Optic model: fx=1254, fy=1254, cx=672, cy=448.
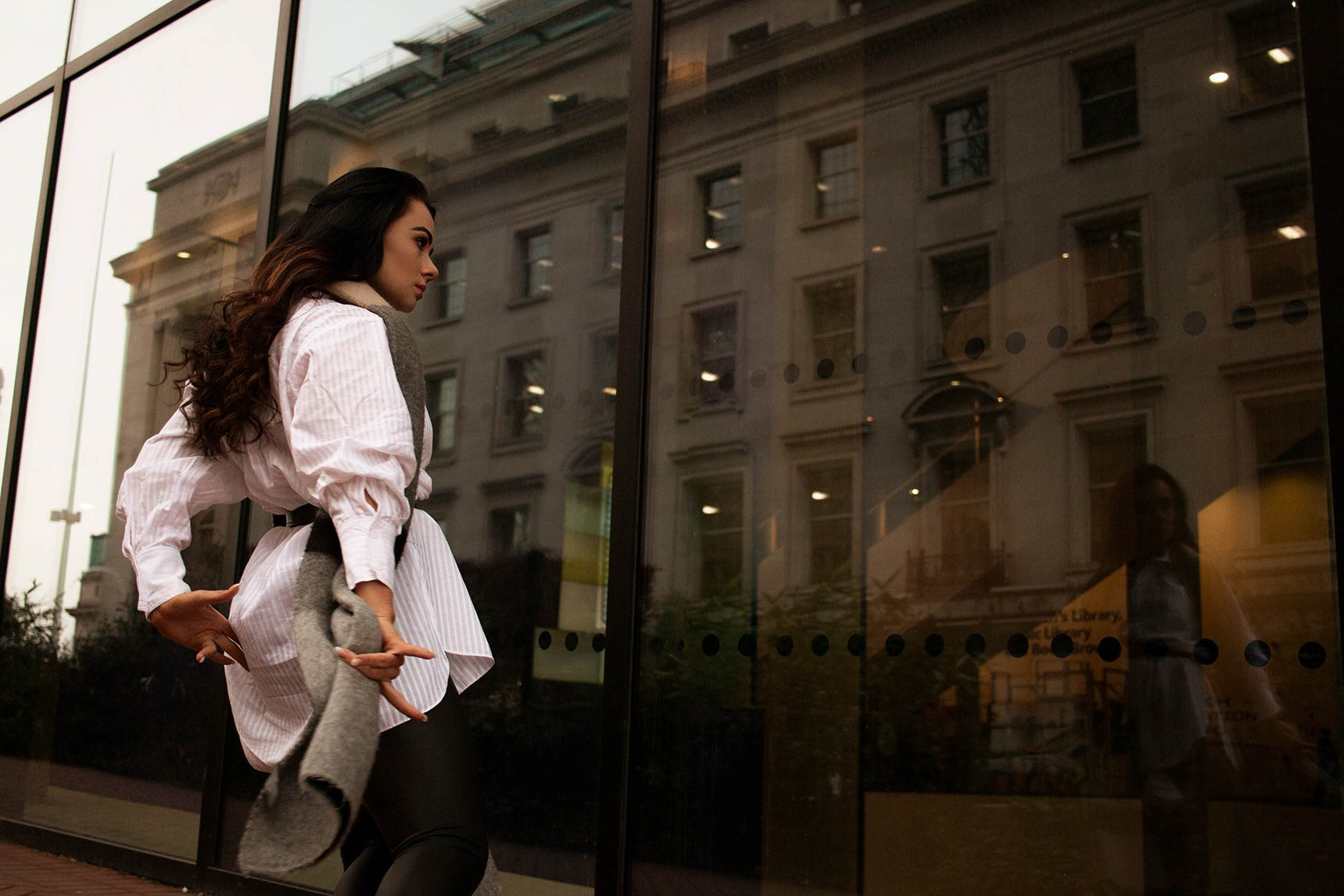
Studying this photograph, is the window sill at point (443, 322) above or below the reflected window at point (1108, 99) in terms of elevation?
below

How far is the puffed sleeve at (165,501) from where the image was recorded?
200 cm

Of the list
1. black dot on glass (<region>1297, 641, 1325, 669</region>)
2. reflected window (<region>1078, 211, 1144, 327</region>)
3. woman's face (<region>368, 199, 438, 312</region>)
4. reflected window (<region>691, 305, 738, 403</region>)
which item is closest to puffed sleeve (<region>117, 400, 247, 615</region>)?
woman's face (<region>368, 199, 438, 312</region>)

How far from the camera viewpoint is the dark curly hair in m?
1.99

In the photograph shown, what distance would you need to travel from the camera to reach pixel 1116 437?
2887 millimetres

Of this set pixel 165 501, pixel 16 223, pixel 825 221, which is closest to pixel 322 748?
pixel 165 501

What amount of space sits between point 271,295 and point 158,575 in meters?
0.48

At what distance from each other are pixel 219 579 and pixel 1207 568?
151 inches

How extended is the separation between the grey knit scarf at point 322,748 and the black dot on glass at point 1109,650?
178 centimetres

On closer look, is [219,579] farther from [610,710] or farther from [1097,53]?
[1097,53]

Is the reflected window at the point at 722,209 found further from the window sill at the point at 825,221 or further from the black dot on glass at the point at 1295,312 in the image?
the black dot on glass at the point at 1295,312

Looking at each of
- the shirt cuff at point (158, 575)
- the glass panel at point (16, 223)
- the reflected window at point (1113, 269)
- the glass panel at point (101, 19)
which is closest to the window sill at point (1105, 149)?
the reflected window at point (1113, 269)

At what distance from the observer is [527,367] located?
420 cm

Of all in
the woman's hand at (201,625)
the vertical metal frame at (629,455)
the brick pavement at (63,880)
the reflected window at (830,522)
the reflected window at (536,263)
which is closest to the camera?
the woman's hand at (201,625)

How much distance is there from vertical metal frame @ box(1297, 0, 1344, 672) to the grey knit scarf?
6.52 ft
